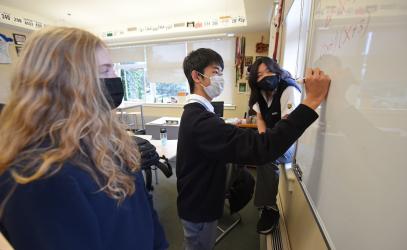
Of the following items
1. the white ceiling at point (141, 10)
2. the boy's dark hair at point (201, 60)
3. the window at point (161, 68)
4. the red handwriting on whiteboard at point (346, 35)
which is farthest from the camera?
the window at point (161, 68)

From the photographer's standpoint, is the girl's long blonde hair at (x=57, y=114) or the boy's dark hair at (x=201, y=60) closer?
the girl's long blonde hair at (x=57, y=114)

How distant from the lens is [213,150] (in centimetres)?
93

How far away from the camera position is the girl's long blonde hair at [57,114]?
1.51 feet

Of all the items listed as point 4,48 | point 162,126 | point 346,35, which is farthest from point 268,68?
point 4,48

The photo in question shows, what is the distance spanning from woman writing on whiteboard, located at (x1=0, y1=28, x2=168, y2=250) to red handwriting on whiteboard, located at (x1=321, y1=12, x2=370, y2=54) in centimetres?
71

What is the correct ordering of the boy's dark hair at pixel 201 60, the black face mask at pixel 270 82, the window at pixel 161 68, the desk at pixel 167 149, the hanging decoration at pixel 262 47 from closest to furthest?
1. the boy's dark hair at pixel 201 60
2. the black face mask at pixel 270 82
3. the desk at pixel 167 149
4. the hanging decoration at pixel 262 47
5. the window at pixel 161 68

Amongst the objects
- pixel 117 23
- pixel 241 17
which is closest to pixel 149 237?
pixel 241 17

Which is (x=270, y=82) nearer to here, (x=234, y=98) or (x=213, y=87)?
(x=213, y=87)

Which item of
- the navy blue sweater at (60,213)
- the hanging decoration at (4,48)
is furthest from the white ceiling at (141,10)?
the navy blue sweater at (60,213)

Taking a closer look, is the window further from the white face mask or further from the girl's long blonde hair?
the girl's long blonde hair

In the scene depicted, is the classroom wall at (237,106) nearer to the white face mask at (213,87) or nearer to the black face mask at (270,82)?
the black face mask at (270,82)

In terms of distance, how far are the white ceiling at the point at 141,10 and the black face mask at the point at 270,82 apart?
7.08 feet

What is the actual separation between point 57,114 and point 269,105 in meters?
1.35

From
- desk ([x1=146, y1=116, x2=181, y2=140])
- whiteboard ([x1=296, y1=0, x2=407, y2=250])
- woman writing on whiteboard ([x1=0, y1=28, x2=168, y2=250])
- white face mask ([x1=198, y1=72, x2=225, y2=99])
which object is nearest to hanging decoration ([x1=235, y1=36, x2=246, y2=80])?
desk ([x1=146, y1=116, x2=181, y2=140])
